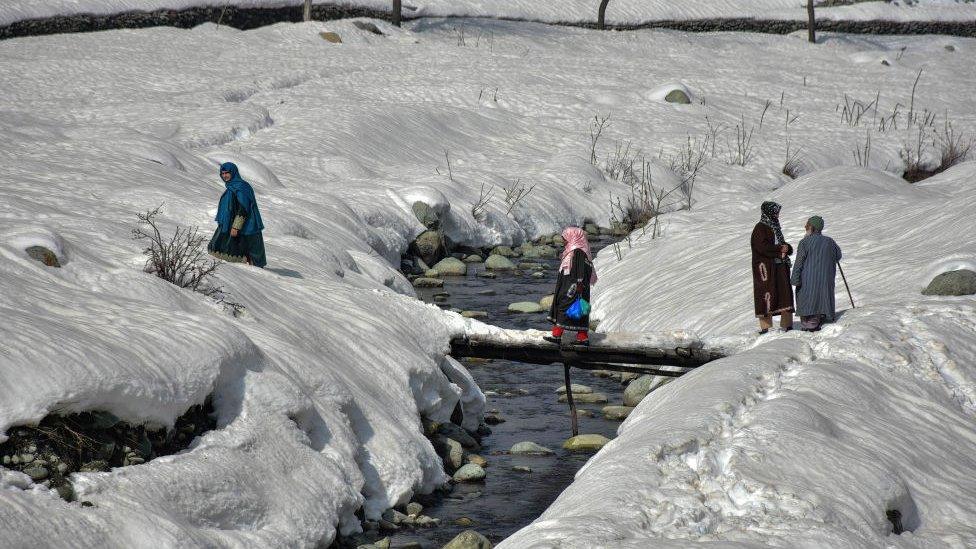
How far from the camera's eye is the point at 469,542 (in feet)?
24.4

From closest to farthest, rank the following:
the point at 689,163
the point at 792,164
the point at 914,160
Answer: the point at 689,163, the point at 792,164, the point at 914,160

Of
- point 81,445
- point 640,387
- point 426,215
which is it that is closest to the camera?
point 81,445

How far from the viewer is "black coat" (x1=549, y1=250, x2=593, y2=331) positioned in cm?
1040

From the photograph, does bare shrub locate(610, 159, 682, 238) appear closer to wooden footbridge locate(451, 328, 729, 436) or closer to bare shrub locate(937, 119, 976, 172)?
bare shrub locate(937, 119, 976, 172)

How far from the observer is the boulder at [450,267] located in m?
16.5

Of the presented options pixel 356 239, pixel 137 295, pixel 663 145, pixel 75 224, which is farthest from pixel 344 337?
pixel 663 145

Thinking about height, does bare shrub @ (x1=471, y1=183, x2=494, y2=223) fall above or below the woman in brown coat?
below

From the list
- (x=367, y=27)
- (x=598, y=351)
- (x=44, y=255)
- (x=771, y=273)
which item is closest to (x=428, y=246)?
(x=598, y=351)

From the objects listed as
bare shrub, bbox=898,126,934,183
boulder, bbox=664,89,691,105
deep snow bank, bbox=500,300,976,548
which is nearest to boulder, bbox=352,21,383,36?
boulder, bbox=664,89,691,105

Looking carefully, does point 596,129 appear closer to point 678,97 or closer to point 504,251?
point 678,97

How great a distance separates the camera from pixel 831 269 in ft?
34.1

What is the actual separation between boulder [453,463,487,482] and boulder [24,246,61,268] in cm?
333

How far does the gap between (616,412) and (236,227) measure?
3818mm

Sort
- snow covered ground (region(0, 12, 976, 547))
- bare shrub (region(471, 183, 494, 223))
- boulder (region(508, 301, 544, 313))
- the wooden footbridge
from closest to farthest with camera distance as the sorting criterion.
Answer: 1. snow covered ground (region(0, 12, 976, 547))
2. the wooden footbridge
3. boulder (region(508, 301, 544, 313))
4. bare shrub (region(471, 183, 494, 223))
